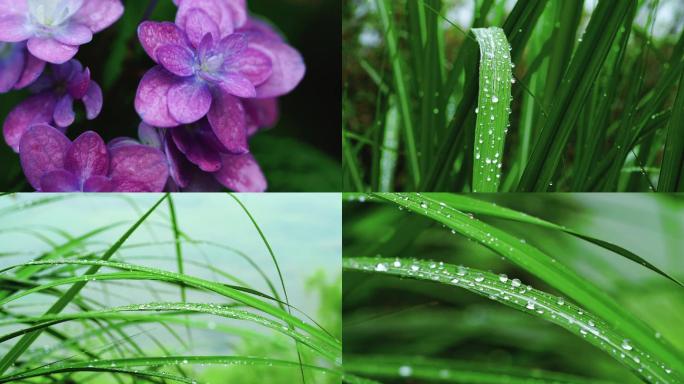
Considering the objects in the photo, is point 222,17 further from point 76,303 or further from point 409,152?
point 76,303

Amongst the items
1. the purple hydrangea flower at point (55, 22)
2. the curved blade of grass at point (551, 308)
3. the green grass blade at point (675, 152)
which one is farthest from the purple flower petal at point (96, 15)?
the green grass blade at point (675, 152)

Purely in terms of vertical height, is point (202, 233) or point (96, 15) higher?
point (96, 15)

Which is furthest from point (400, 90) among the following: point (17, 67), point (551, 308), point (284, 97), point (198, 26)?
point (17, 67)

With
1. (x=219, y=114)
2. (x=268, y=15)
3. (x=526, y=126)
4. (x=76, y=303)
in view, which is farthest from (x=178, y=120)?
(x=526, y=126)

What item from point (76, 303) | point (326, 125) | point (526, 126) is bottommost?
point (76, 303)

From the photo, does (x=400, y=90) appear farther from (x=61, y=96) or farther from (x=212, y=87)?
(x=61, y=96)

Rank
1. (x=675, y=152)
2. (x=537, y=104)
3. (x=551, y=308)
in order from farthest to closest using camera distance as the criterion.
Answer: (x=537, y=104) < (x=675, y=152) < (x=551, y=308)

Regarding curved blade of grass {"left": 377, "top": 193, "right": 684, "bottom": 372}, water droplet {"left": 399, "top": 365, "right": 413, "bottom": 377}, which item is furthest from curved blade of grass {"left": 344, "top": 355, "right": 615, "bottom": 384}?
curved blade of grass {"left": 377, "top": 193, "right": 684, "bottom": 372}

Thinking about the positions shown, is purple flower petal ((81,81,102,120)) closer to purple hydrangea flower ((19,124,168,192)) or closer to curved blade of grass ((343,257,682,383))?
purple hydrangea flower ((19,124,168,192))
